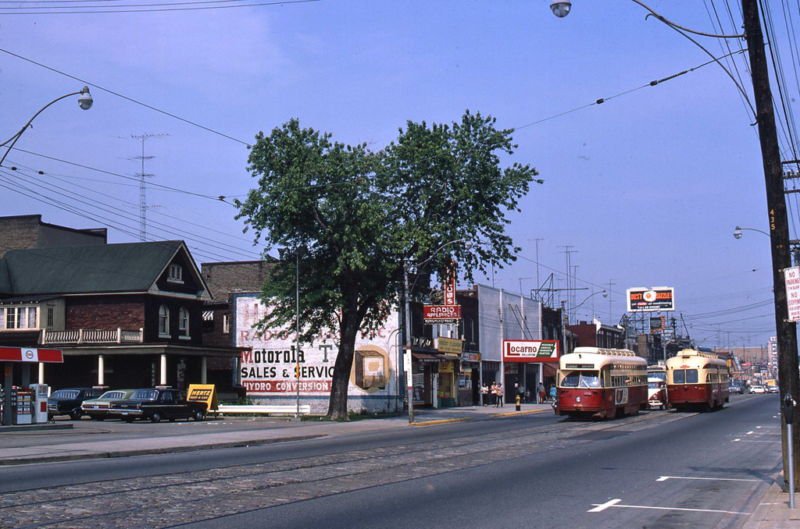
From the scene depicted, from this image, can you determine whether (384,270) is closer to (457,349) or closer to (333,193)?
(333,193)

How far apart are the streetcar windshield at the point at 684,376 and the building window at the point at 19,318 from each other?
38122 mm

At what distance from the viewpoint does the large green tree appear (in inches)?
1576

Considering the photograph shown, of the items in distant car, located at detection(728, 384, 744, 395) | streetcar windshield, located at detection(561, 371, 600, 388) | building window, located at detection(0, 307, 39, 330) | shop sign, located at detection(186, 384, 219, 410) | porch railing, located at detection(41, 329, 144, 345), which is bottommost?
distant car, located at detection(728, 384, 744, 395)

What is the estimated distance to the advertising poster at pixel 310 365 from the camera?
57.3 m

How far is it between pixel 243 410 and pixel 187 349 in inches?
294

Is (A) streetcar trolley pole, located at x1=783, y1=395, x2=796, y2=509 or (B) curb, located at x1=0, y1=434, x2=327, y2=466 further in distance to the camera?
(B) curb, located at x1=0, y1=434, x2=327, y2=466

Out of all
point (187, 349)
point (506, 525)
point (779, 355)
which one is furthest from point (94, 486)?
point (187, 349)

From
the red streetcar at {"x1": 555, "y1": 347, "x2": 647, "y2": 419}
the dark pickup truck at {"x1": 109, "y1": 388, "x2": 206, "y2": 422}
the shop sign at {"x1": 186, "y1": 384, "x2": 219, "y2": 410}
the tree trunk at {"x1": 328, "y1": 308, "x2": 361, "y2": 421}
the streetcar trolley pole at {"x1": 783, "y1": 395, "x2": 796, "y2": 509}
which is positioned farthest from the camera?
the shop sign at {"x1": 186, "y1": 384, "x2": 219, "y2": 410}

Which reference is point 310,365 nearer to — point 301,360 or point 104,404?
point 301,360

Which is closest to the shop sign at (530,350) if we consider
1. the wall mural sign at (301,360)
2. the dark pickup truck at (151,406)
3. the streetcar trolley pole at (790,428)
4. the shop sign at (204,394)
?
the wall mural sign at (301,360)

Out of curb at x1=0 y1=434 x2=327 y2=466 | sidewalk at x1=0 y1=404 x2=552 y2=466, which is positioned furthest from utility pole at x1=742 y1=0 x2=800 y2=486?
sidewalk at x1=0 y1=404 x2=552 y2=466

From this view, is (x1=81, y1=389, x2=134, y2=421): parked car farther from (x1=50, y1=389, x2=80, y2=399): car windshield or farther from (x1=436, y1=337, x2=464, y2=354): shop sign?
(x1=436, y1=337, x2=464, y2=354): shop sign

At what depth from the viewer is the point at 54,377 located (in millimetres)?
57969

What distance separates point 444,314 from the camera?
48.0 m
